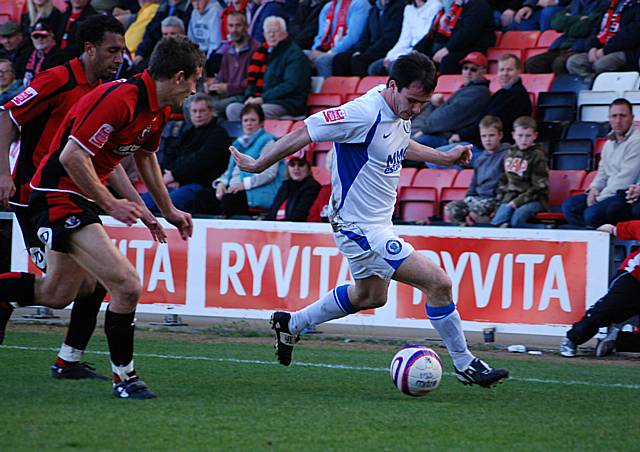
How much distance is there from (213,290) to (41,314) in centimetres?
210

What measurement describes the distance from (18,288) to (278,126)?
7635 mm

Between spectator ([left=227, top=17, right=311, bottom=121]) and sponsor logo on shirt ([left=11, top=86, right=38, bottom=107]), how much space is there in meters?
7.67

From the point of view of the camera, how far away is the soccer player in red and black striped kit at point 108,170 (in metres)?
6.33

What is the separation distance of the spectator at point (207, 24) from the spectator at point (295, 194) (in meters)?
4.39

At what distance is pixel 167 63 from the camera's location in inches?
257

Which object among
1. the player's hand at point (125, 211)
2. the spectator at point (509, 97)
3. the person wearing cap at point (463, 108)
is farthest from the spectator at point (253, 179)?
the player's hand at point (125, 211)

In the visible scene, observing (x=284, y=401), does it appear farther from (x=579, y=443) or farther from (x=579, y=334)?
(x=579, y=334)

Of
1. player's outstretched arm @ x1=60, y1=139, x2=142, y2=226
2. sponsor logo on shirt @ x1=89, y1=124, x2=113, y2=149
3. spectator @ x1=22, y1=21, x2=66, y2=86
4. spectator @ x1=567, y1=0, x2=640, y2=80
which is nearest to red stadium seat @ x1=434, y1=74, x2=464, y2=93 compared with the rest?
spectator @ x1=567, y1=0, x2=640, y2=80

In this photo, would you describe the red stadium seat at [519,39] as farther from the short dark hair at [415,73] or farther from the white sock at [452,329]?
the white sock at [452,329]

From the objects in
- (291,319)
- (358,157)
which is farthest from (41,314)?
(358,157)

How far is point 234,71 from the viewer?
15.4 m

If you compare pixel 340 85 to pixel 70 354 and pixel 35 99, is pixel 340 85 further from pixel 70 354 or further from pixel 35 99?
pixel 70 354

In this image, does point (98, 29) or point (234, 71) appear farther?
point (234, 71)

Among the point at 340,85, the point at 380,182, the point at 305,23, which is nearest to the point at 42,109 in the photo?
the point at 380,182
